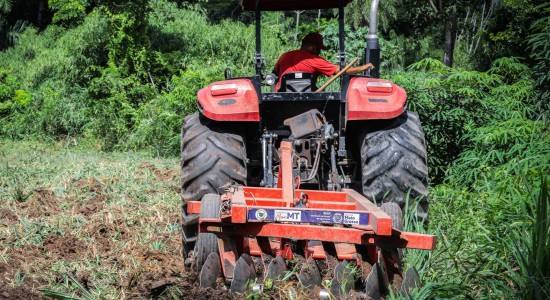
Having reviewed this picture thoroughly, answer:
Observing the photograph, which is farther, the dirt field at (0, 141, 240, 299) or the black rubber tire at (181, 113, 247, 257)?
the black rubber tire at (181, 113, 247, 257)

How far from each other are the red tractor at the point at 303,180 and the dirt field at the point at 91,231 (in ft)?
1.28

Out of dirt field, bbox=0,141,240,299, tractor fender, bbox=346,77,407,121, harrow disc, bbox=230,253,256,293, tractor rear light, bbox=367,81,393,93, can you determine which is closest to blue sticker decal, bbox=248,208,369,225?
harrow disc, bbox=230,253,256,293

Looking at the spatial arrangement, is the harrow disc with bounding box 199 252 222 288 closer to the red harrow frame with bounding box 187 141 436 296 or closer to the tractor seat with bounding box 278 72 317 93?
the red harrow frame with bounding box 187 141 436 296

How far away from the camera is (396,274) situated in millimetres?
4762

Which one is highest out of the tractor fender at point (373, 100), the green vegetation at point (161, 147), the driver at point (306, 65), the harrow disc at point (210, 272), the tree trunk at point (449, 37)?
the driver at point (306, 65)

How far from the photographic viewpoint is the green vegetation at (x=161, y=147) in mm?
5062

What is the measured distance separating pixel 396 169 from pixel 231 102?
4.26 ft

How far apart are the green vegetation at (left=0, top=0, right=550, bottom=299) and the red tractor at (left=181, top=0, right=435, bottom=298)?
1.07 feet

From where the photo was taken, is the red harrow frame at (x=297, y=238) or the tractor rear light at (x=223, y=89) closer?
the red harrow frame at (x=297, y=238)

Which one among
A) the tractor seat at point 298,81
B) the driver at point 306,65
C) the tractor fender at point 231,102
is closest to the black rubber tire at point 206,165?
the tractor fender at point 231,102

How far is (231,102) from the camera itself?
5.97 m

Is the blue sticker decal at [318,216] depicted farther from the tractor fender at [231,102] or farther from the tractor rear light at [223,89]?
the tractor rear light at [223,89]

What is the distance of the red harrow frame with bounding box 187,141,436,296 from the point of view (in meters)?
4.60

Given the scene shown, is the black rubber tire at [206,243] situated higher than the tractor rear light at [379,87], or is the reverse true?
the tractor rear light at [379,87]
